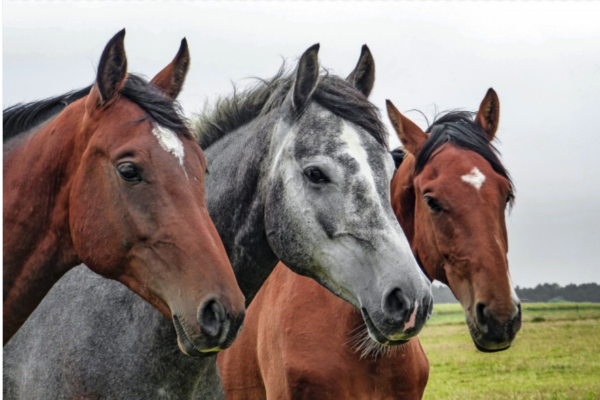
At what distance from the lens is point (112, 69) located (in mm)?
3145

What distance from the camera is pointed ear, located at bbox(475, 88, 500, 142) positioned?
5535mm

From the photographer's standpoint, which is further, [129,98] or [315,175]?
[315,175]

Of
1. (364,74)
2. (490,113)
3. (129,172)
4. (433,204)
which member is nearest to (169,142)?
(129,172)

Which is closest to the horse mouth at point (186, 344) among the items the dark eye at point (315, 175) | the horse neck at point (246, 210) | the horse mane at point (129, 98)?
the horse mane at point (129, 98)

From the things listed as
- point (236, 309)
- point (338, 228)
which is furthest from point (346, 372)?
point (236, 309)

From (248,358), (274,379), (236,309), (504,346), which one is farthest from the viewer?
(248,358)

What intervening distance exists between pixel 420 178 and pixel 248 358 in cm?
196

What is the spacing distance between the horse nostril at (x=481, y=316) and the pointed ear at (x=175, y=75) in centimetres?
244

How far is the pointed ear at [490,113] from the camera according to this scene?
5.54 m

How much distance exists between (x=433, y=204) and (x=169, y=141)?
243 centimetres

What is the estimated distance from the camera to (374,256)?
336cm

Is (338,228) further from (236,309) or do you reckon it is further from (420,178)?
(420,178)

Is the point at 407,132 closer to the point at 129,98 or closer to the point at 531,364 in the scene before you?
the point at 129,98

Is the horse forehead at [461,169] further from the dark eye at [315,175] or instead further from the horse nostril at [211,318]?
the horse nostril at [211,318]
